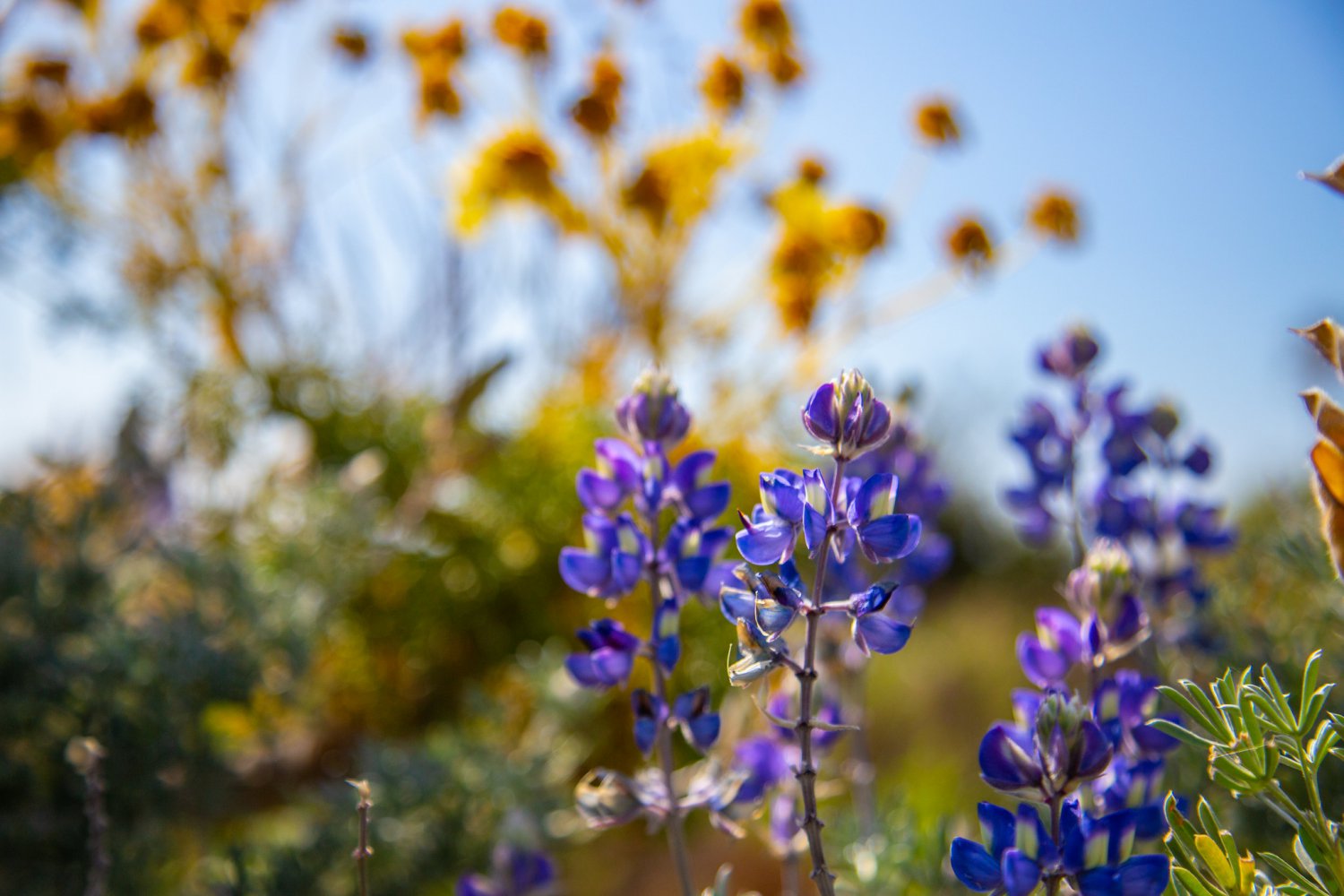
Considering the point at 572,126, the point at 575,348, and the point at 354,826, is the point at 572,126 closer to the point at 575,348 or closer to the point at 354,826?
the point at 575,348

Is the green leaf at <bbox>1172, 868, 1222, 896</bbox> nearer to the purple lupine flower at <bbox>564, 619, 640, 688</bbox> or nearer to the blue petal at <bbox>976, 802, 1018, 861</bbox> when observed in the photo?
the blue petal at <bbox>976, 802, 1018, 861</bbox>

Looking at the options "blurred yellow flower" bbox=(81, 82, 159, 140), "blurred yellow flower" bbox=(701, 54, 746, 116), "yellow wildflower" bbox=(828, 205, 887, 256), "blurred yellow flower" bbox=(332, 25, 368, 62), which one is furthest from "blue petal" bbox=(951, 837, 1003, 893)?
"blurred yellow flower" bbox=(332, 25, 368, 62)

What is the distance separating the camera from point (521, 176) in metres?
1.01

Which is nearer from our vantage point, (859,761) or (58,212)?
(859,761)

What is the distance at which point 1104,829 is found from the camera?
286 millimetres

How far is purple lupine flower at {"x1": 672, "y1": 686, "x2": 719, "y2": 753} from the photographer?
0.32m

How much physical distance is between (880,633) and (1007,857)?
0.06 metres

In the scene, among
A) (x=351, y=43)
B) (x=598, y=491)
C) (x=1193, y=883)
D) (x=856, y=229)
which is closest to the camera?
(x=1193, y=883)

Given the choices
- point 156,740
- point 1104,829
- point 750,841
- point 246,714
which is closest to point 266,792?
point 246,714

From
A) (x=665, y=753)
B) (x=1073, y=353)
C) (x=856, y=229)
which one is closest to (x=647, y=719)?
(x=665, y=753)

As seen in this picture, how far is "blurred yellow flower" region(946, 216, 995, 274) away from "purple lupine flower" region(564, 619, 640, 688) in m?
0.81

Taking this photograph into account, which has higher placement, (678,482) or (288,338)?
(678,482)

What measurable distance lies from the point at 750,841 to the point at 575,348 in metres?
0.87

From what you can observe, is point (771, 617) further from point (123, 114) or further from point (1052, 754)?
point (123, 114)
